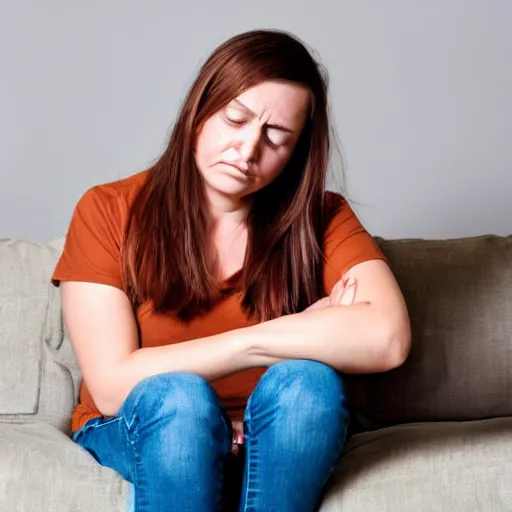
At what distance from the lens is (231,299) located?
2.07 metres

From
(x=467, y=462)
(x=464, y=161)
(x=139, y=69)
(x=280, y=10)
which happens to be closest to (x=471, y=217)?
(x=464, y=161)

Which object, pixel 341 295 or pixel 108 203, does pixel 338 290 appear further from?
pixel 108 203

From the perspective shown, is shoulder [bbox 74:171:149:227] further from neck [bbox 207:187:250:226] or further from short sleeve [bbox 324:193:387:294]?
short sleeve [bbox 324:193:387:294]

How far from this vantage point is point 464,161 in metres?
3.15

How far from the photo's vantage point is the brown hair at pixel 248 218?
193 centimetres

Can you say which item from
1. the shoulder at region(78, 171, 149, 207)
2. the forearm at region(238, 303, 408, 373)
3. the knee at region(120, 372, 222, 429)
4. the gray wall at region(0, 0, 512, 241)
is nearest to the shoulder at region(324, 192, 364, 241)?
the forearm at region(238, 303, 408, 373)

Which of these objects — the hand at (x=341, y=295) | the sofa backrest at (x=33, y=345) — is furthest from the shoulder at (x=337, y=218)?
the sofa backrest at (x=33, y=345)

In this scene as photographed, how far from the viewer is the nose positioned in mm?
1885

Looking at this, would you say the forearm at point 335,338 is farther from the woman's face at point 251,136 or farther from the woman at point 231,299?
the woman's face at point 251,136

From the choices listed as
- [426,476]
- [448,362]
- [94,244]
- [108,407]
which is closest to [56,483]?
[108,407]

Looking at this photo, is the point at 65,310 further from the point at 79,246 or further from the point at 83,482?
the point at 83,482

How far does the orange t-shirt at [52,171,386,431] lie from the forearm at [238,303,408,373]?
20 centimetres

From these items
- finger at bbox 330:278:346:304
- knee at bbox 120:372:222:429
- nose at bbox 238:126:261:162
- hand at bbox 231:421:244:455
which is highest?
nose at bbox 238:126:261:162

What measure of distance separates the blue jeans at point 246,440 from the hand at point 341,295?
8.5 inches
